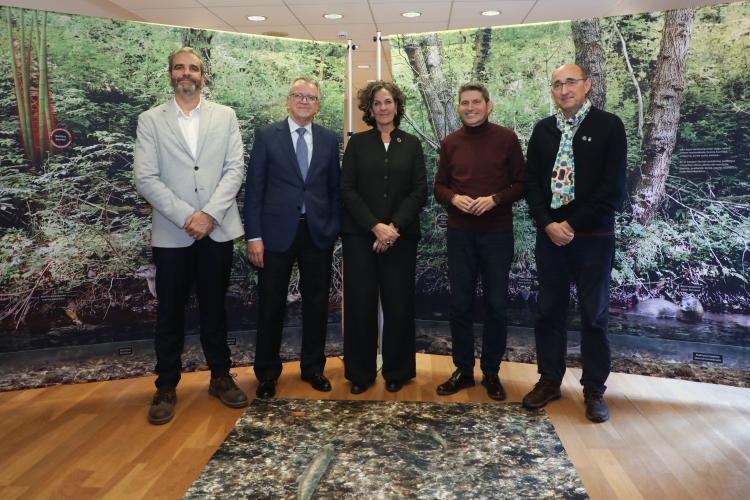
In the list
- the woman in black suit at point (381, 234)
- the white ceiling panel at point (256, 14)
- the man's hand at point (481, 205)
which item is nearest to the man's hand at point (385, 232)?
the woman in black suit at point (381, 234)

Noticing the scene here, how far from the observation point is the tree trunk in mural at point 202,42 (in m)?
3.29

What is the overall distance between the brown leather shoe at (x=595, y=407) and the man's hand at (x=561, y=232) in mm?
780

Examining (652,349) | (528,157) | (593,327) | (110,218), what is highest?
(528,157)

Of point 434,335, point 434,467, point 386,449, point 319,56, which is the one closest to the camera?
point 434,467

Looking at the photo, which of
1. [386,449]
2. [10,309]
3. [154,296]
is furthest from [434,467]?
[10,309]

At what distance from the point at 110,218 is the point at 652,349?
315 cm

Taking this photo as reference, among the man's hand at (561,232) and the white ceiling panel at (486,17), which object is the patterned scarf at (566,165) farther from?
the white ceiling panel at (486,17)

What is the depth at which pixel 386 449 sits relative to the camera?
97.5 inches

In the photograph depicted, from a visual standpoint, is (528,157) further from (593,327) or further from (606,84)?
→ (593,327)

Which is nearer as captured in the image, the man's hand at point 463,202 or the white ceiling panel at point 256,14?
the man's hand at point 463,202

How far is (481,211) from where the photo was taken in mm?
2969

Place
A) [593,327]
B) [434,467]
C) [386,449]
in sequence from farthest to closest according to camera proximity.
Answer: [593,327]
[386,449]
[434,467]

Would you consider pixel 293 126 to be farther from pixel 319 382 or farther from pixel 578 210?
pixel 578 210

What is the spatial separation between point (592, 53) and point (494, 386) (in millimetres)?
1921
